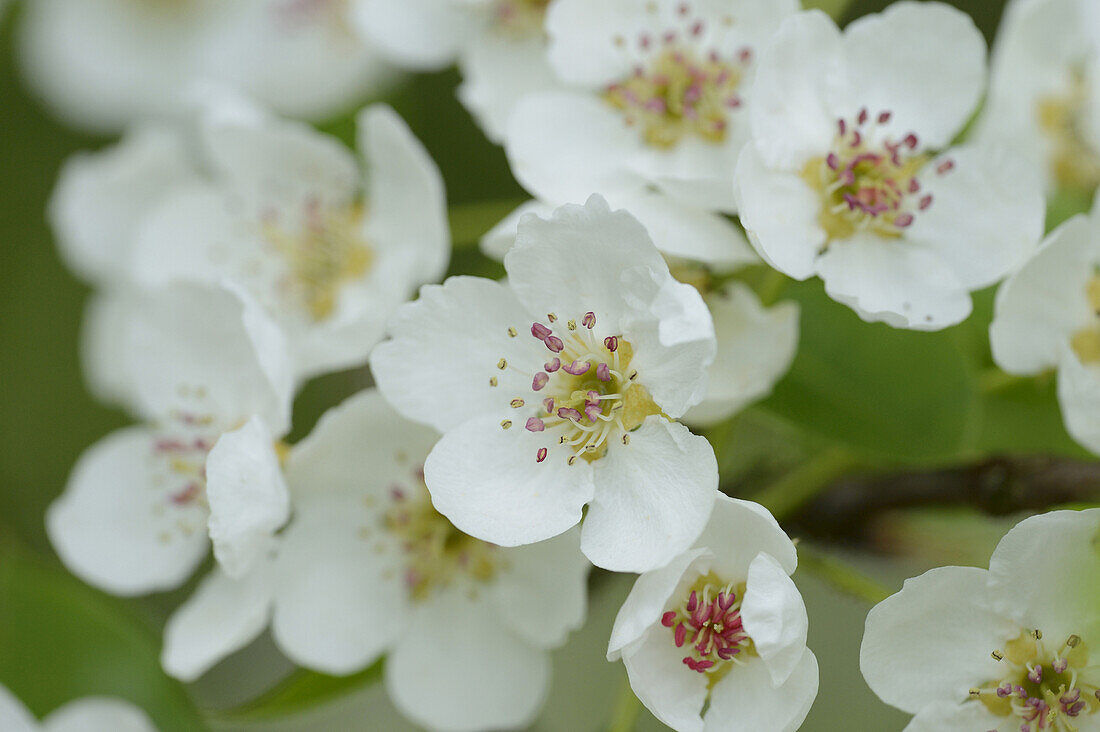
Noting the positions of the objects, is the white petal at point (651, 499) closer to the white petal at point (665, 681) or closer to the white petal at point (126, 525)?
the white petal at point (665, 681)

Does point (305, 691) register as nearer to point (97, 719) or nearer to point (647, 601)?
point (97, 719)

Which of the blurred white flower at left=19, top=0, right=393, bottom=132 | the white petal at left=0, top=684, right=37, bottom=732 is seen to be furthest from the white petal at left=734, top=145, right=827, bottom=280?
the blurred white flower at left=19, top=0, right=393, bottom=132

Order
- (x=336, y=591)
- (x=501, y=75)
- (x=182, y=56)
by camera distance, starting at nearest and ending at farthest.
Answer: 1. (x=336, y=591)
2. (x=501, y=75)
3. (x=182, y=56)

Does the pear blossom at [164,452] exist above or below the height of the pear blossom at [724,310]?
below

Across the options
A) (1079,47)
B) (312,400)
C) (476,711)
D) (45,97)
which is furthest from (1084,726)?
(45,97)

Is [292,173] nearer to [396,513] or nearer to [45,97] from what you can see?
[396,513]

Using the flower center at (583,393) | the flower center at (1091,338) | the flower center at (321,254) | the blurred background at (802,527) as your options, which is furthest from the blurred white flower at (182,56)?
the flower center at (1091,338)

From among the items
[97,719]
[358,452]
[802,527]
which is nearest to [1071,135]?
[802,527]
